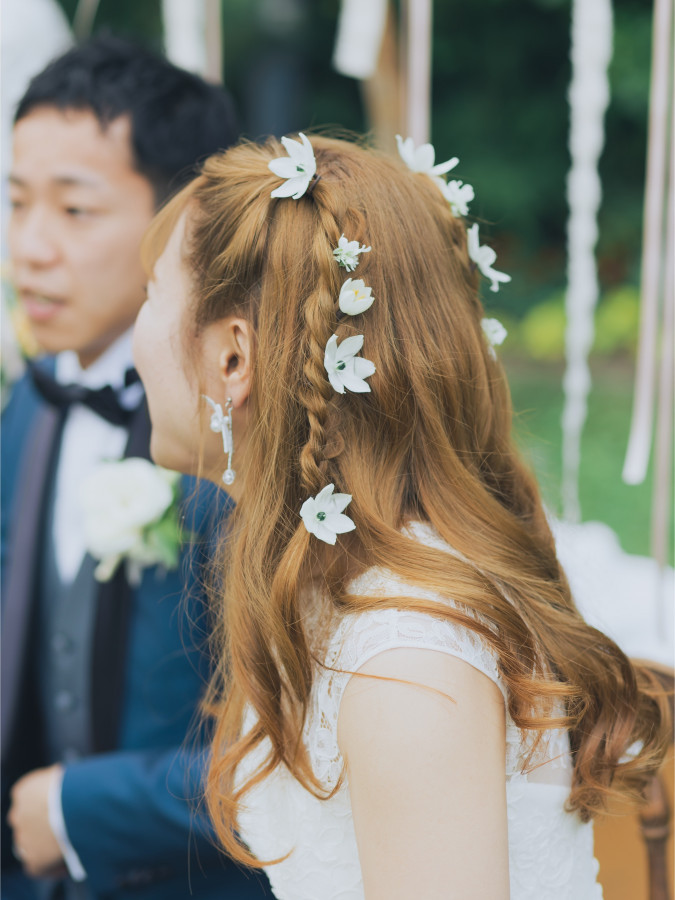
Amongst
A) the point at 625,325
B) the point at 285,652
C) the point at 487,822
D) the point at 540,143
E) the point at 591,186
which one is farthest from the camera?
the point at 540,143

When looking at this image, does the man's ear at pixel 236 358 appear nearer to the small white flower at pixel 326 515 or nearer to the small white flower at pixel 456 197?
the small white flower at pixel 326 515

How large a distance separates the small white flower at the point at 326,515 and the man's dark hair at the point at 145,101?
722mm

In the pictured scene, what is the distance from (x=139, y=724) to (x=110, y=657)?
12 cm

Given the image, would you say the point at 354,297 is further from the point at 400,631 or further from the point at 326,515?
the point at 400,631

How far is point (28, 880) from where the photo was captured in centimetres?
151

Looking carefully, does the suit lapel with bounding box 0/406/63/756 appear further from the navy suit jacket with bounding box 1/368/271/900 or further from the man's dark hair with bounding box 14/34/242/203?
the man's dark hair with bounding box 14/34/242/203

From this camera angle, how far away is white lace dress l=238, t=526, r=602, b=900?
811mm

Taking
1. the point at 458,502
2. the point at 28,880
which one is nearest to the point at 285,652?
the point at 458,502

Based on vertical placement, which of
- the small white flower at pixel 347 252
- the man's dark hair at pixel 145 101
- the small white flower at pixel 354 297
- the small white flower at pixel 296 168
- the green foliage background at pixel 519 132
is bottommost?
the small white flower at pixel 354 297

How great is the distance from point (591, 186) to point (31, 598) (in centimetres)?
163

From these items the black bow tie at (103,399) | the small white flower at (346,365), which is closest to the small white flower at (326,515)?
the small white flower at (346,365)

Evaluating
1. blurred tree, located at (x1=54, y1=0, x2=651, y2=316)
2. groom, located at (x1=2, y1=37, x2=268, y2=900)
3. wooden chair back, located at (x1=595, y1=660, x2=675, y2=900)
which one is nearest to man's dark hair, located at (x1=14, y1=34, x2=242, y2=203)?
groom, located at (x1=2, y1=37, x2=268, y2=900)

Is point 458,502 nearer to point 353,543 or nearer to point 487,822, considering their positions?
point 353,543

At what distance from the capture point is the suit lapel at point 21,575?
1.42 meters
